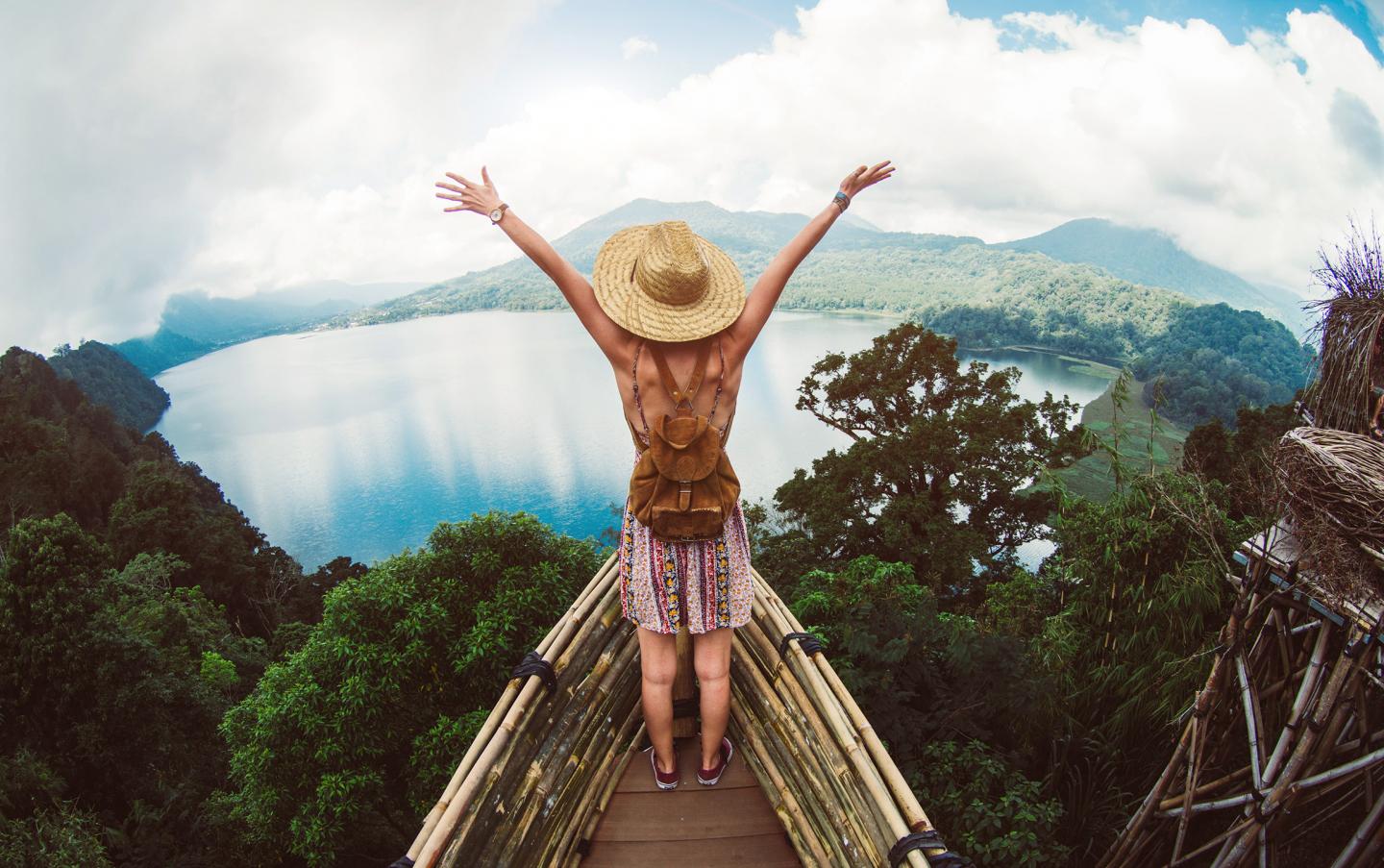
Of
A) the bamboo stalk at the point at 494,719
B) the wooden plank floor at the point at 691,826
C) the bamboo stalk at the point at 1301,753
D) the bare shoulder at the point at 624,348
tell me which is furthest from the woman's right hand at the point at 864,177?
the bamboo stalk at the point at 1301,753

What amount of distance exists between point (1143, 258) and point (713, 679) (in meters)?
141

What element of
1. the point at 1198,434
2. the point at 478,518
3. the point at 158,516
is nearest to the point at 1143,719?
the point at 478,518

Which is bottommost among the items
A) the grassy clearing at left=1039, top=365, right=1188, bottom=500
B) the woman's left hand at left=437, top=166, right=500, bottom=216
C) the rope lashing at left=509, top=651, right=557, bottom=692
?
the grassy clearing at left=1039, top=365, right=1188, bottom=500

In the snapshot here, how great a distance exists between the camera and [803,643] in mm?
2312

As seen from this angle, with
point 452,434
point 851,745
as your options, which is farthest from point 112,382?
point 851,745

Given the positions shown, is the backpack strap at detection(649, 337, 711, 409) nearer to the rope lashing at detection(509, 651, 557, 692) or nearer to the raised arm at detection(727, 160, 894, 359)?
the raised arm at detection(727, 160, 894, 359)

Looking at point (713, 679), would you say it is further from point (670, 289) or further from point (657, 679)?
point (670, 289)

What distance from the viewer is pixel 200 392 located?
209ft

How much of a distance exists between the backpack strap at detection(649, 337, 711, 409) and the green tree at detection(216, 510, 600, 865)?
11.5ft

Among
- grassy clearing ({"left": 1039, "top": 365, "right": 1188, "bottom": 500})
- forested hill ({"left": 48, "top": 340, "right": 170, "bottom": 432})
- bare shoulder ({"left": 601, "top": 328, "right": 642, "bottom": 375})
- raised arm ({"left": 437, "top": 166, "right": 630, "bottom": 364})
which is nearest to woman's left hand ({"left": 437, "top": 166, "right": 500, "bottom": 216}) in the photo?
raised arm ({"left": 437, "top": 166, "right": 630, "bottom": 364})

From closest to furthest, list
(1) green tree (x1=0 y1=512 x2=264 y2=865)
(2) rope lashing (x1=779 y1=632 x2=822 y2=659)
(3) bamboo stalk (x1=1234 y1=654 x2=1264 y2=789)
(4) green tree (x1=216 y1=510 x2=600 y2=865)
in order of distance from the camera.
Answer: (2) rope lashing (x1=779 y1=632 x2=822 y2=659) → (3) bamboo stalk (x1=1234 y1=654 x2=1264 y2=789) → (4) green tree (x1=216 y1=510 x2=600 y2=865) → (1) green tree (x1=0 y1=512 x2=264 y2=865)

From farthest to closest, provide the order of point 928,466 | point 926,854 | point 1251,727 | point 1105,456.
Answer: point 1105,456 → point 928,466 → point 1251,727 → point 926,854

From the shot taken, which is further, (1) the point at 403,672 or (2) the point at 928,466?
(2) the point at 928,466

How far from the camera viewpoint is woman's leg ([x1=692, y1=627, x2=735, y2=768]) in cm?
208
